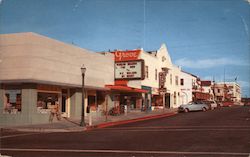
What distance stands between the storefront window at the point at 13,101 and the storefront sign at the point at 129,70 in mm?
14286

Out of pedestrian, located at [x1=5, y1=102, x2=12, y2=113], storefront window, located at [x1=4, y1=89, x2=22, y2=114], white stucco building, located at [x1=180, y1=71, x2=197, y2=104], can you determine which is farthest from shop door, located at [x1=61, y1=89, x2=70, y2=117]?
white stucco building, located at [x1=180, y1=71, x2=197, y2=104]

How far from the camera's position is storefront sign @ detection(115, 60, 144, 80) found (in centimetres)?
3572

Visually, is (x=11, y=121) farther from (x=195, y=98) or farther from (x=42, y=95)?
(x=195, y=98)

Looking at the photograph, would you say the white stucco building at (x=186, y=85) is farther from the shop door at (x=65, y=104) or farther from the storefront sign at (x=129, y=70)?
the shop door at (x=65, y=104)

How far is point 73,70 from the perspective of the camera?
28047mm

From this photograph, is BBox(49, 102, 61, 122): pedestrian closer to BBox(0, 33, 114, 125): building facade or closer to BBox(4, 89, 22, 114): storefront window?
BBox(0, 33, 114, 125): building facade

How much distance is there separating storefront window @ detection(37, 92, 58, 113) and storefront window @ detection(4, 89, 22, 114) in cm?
126

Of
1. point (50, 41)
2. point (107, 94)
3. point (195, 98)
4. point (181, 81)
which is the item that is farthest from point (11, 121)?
point (195, 98)

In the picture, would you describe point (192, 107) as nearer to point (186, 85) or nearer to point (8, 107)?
point (186, 85)

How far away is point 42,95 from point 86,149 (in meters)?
13.0

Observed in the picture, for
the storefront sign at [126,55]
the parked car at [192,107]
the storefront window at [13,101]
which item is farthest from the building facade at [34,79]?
the parked car at [192,107]

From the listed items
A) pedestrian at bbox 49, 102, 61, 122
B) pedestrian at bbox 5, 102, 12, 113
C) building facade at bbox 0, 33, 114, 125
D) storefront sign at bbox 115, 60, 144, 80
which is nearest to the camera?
building facade at bbox 0, 33, 114, 125

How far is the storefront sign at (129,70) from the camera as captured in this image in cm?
3572

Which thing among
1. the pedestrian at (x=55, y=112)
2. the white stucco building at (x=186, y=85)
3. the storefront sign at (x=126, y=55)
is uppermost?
the storefront sign at (x=126, y=55)
